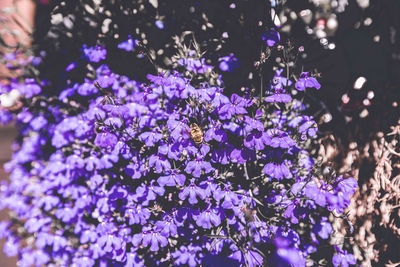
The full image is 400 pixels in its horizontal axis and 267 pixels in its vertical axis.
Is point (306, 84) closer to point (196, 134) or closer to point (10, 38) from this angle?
point (196, 134)

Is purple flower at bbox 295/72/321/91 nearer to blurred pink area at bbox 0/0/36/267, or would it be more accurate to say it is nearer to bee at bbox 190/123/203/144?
bee at bbox 190/123/203/144

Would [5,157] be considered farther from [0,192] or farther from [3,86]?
[3,86]

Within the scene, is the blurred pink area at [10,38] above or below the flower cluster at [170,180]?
above

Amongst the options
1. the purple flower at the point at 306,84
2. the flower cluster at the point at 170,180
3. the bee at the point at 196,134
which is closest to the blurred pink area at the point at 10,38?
the flower cluster at the point at 170,180

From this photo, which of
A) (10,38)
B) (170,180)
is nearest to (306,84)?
(170,180)

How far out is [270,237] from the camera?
109 centimetres

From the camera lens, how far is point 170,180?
1064 millimetres

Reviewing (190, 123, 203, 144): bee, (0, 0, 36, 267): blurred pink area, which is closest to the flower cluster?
(190, 123, 203, 144): bee

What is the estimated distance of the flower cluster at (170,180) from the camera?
1.03m

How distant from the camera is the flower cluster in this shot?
1032 mm

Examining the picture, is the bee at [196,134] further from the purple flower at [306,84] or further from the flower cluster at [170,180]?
the purple flower at [306,84]

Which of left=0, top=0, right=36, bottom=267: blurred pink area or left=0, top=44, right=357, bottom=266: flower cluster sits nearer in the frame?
left=0, top=44, right=357, bottom=266: flower cluster

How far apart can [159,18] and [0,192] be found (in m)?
1.59

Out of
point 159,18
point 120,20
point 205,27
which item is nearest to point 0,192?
point 120,20
